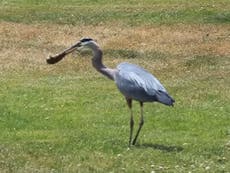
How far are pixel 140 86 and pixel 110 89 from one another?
6599mm

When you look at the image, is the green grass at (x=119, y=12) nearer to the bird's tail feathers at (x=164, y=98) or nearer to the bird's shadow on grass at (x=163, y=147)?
the bird's shadow on grass at (x=163, y=147)

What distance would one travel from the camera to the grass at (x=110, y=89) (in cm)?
1317

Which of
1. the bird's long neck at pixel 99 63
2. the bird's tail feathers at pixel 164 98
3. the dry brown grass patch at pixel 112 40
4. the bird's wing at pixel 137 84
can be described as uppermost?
the bird's long neck at pixel 99 63

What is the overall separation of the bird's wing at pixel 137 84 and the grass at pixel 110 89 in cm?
86

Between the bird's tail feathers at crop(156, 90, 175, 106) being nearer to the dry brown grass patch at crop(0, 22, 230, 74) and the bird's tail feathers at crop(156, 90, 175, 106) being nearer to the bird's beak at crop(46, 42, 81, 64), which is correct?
the bird's beak at crop(46, 42, 81, 64)

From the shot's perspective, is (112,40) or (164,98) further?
(112,40)

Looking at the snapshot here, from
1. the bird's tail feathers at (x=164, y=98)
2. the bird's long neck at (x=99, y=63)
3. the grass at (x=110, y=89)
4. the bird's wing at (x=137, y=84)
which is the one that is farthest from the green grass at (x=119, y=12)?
the bird's tail feathers at (x=164, y=98)

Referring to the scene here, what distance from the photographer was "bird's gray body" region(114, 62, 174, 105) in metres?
13.8

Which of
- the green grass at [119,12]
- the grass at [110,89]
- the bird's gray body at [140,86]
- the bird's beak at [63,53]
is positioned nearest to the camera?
the grass at [110,89]

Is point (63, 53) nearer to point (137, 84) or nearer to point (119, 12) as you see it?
point (137, 84)

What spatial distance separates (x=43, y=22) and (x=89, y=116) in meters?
13.2

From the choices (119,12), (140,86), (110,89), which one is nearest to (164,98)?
(140,86)

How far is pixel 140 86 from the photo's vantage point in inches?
548

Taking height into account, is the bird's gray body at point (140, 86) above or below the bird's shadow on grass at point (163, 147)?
above
